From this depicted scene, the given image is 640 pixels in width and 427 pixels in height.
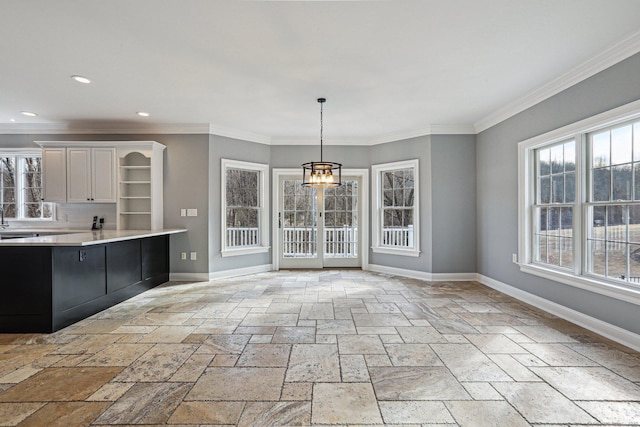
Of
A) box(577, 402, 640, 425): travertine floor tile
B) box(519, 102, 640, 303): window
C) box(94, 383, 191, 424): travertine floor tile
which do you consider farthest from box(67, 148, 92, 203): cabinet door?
box(519, 102, 640, 303): window

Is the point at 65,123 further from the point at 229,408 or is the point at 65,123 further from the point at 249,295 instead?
the point at 229,408

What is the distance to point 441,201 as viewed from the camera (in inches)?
202

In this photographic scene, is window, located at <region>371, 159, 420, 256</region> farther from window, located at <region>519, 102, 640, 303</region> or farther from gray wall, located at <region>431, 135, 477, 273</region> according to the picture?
window, located at <region>519, 102, 640, 303</region>

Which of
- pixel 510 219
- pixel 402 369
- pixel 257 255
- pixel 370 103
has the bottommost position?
pixel 402 369

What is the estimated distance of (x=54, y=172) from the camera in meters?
4.80

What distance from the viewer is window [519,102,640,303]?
8.76ft

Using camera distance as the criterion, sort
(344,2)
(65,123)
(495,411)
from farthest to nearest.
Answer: (65,123) < (344,2) < (495,411)

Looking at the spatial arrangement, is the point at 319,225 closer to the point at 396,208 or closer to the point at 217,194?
the point at 396,208

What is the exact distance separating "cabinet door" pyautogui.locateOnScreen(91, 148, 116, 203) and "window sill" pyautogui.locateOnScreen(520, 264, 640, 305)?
627 cm

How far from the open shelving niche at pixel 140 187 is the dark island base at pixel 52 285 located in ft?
4.64

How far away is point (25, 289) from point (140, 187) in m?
2.53

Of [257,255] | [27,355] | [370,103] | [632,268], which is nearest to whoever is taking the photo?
[27,355]

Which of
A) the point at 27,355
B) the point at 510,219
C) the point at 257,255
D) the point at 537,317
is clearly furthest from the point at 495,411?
the point at 257,255

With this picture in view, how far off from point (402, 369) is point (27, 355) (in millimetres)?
3043
